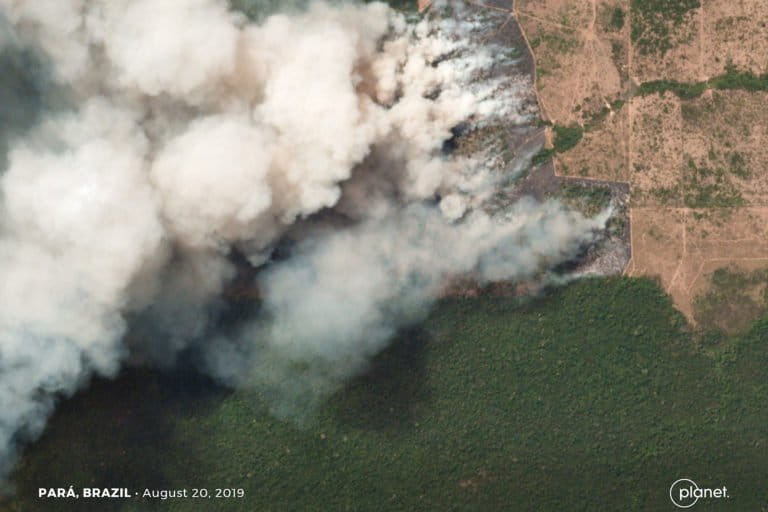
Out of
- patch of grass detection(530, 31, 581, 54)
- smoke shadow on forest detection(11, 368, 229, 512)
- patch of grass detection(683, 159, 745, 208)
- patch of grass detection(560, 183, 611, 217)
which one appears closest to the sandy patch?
patch of grass detection(683, 159, 745, 208)

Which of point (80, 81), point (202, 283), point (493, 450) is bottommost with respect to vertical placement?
point (493, 450)

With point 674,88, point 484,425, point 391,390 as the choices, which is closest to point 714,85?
point 674,88

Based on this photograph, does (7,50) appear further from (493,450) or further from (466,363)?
(493,450)

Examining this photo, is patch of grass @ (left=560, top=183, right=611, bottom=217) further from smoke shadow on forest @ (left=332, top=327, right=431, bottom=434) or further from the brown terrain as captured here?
smoke shadow on forest @ (left=332, top=327, right=431, bottom=434)

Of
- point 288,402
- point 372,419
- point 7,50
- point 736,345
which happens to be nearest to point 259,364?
point 288,402

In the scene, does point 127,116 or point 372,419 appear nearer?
point 127,116

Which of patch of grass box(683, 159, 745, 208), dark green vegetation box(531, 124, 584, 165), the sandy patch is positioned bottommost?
patch of grass box(683, 159, 745, 208)

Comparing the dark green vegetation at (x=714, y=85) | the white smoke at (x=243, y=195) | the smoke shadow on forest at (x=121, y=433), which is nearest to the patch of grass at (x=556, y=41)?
the white smoke at (x=243, y=195)
